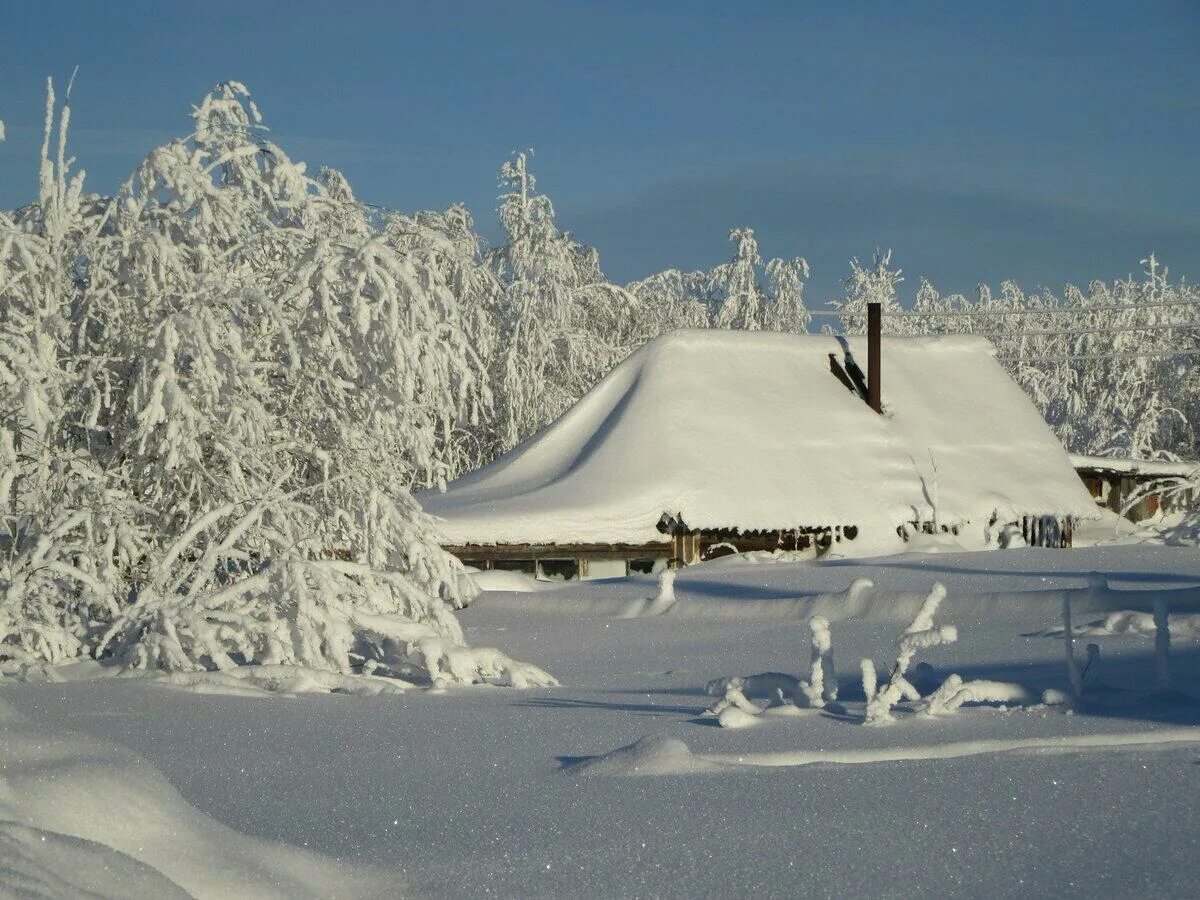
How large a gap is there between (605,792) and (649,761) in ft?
1.16

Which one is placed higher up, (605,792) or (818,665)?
(818,665)

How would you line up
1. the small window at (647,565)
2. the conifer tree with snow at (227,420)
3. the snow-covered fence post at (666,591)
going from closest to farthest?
the conifer tree with snow at (227,420) → the snow-covered fence post at (666,591) → the small window at (647,565)

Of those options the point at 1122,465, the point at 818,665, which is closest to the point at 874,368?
the point at 1122,465

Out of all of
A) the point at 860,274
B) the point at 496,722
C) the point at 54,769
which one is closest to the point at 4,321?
the point at 496,722

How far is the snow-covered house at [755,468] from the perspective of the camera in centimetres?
1756

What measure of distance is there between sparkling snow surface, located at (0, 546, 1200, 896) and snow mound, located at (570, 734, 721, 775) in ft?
0.04

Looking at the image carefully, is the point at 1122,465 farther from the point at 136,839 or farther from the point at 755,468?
the point at 136,839

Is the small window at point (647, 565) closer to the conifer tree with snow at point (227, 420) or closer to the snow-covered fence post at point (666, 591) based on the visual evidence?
the snow-covered fence post at point (666, 591)

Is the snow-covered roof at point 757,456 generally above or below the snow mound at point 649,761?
above

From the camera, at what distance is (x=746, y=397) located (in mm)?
20828

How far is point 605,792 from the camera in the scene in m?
4.29

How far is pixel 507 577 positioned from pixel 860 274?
156 feet

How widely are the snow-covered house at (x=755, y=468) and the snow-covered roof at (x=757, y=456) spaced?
26mm

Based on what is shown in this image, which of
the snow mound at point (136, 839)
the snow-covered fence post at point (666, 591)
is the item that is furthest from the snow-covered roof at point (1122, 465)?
the snow mound at point (136, 839)
